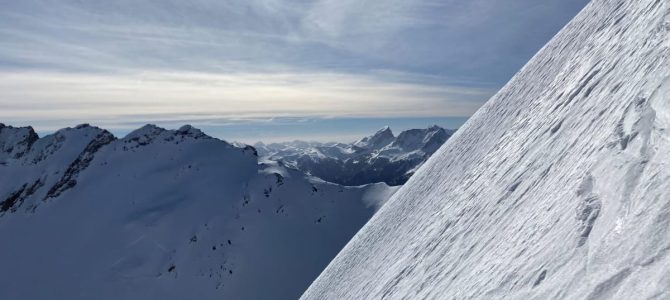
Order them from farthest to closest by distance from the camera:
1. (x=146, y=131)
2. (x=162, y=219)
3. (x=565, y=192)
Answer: (x=146, y=131) < (x=162, y=219) < (x=565, y=192)

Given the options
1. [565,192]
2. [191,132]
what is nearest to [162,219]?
[191,132]

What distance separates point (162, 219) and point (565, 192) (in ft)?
245

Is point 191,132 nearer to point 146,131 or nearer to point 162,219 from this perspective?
point 146,131

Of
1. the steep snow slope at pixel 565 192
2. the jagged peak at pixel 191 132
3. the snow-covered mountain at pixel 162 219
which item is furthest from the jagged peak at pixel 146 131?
the steep snow slope at pixel 565 192

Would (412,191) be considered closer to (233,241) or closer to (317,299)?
(317,299)

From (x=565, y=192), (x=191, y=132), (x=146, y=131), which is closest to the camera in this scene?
(x=565, y=192)

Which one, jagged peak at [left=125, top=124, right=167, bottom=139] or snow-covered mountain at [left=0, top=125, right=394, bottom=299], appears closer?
snow-covered mountain at [left=0, top=125, right=394, bottom=299]

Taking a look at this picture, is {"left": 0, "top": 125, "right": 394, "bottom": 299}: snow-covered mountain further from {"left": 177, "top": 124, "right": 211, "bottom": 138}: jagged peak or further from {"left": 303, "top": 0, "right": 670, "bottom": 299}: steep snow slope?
{"left": 303, "top": 0, "right": 670, "bottom": 299}: steep snow slope

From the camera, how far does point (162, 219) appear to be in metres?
72.6

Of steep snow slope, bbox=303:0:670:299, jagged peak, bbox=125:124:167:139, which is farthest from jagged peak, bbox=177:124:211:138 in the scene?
steep snow slope, bbox=303:0:670:299

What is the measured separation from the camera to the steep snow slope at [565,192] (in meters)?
3.81

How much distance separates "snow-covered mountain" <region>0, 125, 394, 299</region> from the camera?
200ft

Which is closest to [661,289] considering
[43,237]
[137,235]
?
[137,235]

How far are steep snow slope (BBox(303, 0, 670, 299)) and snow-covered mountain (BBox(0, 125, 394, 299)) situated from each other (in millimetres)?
49587
